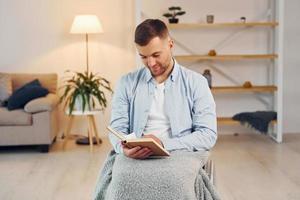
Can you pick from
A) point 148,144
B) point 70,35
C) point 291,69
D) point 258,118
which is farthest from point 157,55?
point 291,69

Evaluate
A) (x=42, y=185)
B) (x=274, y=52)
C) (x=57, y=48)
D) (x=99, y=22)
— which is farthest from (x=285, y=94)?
(x=42, y=185)

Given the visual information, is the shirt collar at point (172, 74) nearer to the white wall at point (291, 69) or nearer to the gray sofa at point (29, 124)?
the gray sofa at point (29, 124)

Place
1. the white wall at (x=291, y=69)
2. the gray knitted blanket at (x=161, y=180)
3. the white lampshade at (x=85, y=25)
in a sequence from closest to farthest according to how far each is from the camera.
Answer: the gray knitted blanket at (x=161, y=180), the white lampshade at (x=85, y=25), the white wall at (x=291, y=69)

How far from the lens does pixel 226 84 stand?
5898mm

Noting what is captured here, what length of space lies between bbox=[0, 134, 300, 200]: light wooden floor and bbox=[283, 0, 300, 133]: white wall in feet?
1.49

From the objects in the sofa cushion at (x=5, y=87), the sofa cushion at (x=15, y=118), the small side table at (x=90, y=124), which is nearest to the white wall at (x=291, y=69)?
the small side table at (x=90, y=124)

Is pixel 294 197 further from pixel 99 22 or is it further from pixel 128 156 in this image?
pixel 99 22

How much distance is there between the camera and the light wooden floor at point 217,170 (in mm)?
3746

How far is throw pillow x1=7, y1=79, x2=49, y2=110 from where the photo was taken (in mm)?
5035

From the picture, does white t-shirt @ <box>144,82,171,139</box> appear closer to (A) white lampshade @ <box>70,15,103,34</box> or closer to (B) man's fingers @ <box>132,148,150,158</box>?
(B) man's fingers @ <box>132,148,150,158</box>

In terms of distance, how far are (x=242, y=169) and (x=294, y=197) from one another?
83 cm

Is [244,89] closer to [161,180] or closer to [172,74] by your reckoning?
[172,74]

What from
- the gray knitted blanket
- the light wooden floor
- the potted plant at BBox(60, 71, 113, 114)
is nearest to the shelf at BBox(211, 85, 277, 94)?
the light wooden floor

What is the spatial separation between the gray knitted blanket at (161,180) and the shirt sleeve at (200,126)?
137mm
